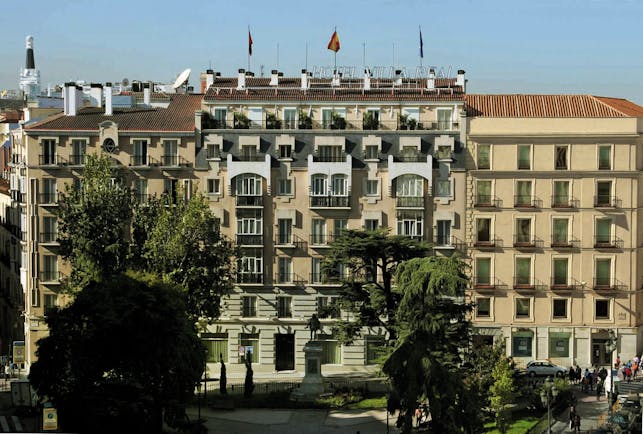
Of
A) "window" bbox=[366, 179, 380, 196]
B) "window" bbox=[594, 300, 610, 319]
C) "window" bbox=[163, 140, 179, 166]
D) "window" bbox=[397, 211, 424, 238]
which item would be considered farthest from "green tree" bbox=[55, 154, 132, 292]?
"window" bbox=[594, 300, 610, 319]

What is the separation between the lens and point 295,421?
68.9 metres

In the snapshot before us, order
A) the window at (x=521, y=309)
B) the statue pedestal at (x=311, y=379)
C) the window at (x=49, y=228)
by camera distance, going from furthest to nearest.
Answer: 1. the window at (x=49, y=228)
2. the window at (x=521, y=309)
3. the statue pedestal at (x=311, y=379)

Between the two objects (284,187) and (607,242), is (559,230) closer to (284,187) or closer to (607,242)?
(607,242)

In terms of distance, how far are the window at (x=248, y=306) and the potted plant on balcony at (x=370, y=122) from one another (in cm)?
1271

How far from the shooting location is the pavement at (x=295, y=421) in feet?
219

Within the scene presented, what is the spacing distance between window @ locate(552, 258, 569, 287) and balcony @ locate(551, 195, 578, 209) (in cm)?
324

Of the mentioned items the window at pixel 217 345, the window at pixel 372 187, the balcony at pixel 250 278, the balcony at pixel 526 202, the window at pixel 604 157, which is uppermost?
the window at pixel 604 157

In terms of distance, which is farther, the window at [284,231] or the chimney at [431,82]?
the chimney at [431,82]

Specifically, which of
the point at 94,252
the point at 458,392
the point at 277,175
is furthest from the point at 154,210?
the point at 458,392

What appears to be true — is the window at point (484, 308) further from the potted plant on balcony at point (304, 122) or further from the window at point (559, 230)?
the potted plant on balcony at point (304, 122)

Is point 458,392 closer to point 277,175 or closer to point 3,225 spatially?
point 277,175

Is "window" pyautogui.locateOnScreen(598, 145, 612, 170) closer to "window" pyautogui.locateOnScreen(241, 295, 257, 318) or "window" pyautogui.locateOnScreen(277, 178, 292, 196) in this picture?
"window" pyautogui.locateOnScreen(277, 178, 292, 196)

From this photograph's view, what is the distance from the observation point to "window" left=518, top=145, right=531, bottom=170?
272 feet

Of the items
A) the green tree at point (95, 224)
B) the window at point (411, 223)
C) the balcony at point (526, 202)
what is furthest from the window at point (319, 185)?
the green tree at point (95, 224)
